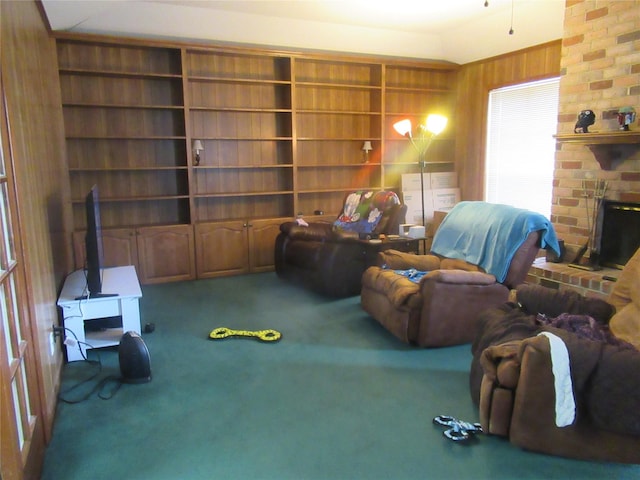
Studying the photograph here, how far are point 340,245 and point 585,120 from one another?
2.20 m

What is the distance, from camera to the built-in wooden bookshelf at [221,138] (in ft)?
15.8

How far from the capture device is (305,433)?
2289mm

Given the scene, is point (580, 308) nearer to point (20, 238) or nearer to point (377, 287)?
point (377, 287)

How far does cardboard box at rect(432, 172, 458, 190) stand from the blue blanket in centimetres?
215

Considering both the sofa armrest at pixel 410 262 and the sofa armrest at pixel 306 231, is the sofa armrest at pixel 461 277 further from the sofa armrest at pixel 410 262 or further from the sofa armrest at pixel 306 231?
the sofa armrest at pixel 306 231

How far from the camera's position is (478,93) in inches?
231

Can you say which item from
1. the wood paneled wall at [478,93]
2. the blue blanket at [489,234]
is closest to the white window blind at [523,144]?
the wood paneled wall at [478,93]

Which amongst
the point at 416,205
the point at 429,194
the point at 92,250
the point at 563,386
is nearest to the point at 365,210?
the point at 416,205

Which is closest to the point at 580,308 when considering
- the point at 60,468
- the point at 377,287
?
the point at 377,287

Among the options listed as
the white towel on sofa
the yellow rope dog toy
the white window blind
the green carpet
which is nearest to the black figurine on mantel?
the white window blind

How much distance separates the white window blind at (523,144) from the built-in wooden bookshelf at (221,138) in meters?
0.76

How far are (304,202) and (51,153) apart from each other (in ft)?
Answer: 9.50

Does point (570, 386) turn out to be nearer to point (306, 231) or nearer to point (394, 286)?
point (394, 286)

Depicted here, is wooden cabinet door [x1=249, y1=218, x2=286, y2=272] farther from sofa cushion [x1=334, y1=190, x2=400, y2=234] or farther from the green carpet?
the green carpet
